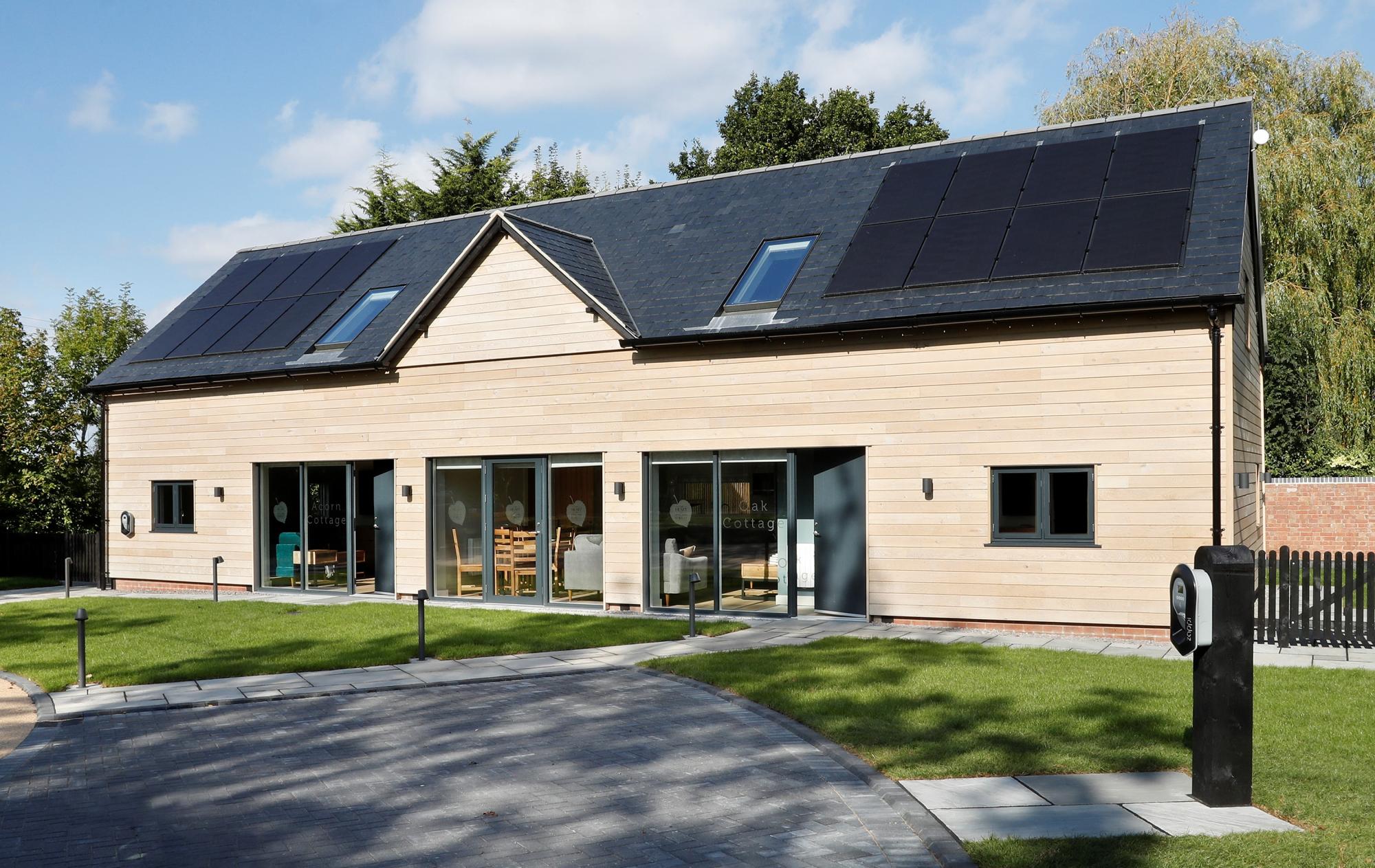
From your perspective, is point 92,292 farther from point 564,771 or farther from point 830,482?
point 564,771

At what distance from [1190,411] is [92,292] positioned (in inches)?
1313

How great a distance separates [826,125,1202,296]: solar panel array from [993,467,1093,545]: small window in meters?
2.66

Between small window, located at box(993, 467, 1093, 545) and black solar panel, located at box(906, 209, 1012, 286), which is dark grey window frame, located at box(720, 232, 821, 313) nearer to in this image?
black solar panel, located at box(906, 209, 1012, 286)

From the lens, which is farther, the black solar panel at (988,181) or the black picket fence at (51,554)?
the black picket fence at (51,554)

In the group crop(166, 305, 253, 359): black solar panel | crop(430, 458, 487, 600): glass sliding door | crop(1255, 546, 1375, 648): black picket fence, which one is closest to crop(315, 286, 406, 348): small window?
crop(166, 305, 253, 359): black solar panel

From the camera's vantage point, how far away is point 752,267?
698 inches

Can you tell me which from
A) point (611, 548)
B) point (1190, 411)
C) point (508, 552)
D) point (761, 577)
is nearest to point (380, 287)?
point (508, 552)

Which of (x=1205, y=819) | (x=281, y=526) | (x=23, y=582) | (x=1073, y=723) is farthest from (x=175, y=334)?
(x=1205, y=819)

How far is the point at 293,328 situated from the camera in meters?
21.4

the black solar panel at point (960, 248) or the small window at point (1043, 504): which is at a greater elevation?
the black solar panel at point (960, 248)

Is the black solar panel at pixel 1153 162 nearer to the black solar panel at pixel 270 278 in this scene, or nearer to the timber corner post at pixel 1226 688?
the timber corner post at pixel 1226 688

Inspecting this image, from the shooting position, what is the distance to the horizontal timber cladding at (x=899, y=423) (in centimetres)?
1384

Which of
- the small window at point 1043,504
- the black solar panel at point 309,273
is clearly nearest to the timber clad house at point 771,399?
the small window at point 1043,504

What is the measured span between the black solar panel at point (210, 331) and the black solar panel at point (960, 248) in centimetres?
1424
